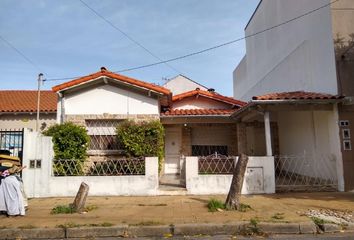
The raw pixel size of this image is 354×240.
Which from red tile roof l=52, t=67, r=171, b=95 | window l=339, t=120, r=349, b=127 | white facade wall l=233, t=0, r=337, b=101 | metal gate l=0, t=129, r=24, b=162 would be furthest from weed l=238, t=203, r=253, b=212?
metal gate l=0, t=129, r=24, b=162

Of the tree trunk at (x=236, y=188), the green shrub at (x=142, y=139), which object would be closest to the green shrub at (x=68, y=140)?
the green shrub at (x=142, y=139)

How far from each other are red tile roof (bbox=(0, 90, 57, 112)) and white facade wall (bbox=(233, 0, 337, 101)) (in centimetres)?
1251

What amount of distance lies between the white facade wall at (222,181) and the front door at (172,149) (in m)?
4.19

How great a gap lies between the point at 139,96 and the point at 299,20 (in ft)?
23.6

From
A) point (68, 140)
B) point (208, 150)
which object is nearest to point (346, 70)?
point (208, 150)

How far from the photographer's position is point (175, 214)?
7.61 meters

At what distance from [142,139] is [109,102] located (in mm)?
2399

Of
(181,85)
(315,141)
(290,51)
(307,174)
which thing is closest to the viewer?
(315,141)

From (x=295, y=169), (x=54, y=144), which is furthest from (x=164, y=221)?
(x=295, y=169)

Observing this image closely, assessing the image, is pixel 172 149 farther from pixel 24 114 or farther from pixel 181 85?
pixel 181 85

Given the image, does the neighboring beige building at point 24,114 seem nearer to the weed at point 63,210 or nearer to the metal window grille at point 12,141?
the metal window grille at point 12,141

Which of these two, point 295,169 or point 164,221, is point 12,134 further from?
point 295,169

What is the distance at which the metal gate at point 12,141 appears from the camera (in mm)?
10977

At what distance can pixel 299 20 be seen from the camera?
13461 mm
